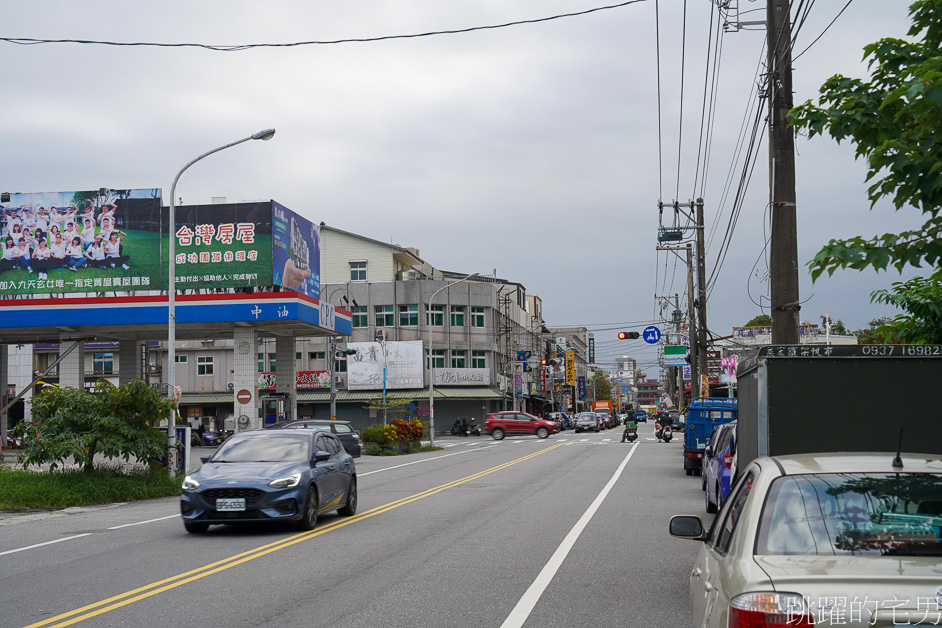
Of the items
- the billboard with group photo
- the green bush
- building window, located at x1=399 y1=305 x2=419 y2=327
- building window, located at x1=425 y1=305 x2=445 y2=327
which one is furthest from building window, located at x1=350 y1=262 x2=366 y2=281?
the green bush

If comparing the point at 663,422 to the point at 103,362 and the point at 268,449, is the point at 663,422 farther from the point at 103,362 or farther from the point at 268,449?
the point at 103,362

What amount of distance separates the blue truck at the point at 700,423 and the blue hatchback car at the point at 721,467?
6947 mm

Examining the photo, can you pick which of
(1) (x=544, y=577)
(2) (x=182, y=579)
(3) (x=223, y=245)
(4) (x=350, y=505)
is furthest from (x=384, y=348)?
(1) (x=544, y=577)

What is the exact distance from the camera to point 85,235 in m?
41.6

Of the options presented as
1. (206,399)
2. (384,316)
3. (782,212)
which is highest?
(384,316)

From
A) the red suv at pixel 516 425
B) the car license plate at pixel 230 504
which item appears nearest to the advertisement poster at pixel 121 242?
the red suv at pixel 516 425

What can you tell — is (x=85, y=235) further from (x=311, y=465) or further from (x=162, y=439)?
(x=311, y=465)

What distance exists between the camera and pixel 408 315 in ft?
241

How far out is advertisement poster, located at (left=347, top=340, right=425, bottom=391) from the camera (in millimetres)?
71188

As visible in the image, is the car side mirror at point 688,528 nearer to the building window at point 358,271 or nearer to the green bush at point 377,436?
the green bush at point 377,436

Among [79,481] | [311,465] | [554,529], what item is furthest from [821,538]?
[79,481]

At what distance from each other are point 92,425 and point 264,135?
8.78 meters

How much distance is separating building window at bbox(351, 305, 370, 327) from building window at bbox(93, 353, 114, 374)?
60.2 ft

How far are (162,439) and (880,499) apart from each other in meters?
18.2
